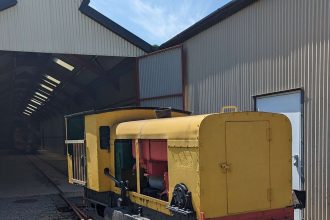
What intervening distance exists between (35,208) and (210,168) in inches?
326

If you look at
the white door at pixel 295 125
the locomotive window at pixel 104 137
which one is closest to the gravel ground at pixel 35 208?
the locomotive window at pixel 104 137

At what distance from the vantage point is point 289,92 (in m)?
8.77

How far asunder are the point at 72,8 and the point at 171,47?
4273 millimetres

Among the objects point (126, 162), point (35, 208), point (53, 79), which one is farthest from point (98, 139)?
point (53, 79)

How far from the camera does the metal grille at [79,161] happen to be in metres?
8.47

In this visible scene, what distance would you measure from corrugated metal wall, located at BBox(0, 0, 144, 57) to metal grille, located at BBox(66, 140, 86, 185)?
6.29m

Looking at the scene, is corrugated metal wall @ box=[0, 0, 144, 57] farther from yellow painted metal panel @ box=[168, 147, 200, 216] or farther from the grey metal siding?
yellow painted metal panel @ box=[168, 147, 200, 216]

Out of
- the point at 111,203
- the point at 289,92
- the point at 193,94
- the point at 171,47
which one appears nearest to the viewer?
the point at 111,203

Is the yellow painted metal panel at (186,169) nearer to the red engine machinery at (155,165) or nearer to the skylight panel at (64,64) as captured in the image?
the red engine machinery at (155,165)

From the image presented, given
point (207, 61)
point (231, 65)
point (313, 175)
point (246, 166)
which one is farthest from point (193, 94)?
point (246, 166)

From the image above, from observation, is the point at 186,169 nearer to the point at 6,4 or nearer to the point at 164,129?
the point at 164,129

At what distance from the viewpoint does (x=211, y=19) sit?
1172 centimetres

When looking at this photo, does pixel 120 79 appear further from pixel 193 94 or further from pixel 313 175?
pixel 313 175

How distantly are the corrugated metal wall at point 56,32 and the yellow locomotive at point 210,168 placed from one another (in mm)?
8650
